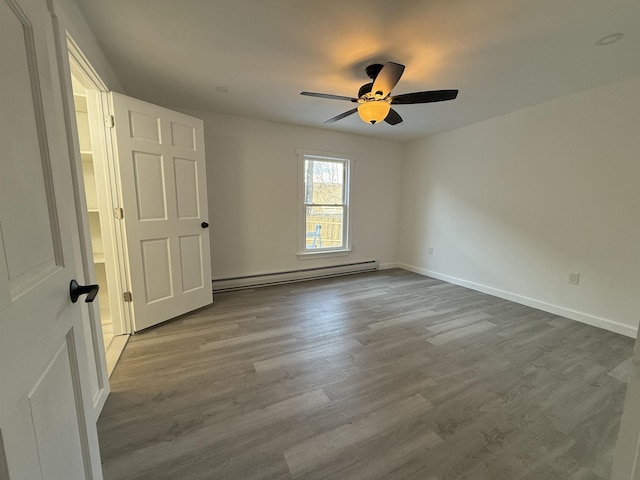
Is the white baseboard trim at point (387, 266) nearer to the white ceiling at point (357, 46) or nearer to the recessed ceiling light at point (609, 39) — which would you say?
the white ceiling at point (357, 46)

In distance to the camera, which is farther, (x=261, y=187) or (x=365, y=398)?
→ (x=261, y=187)

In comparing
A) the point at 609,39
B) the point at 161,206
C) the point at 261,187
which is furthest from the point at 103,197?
the point at 609,39

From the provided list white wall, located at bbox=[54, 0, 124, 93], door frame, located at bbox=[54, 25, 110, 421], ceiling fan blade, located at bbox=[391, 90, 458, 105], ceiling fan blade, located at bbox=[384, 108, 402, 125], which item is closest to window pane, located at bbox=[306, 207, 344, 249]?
ceiling fan blade, located at bbox=[384, 108, 402, 125]

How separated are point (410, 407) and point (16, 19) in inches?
87.6

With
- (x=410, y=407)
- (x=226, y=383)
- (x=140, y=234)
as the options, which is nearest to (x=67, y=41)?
(x=140, y=234)

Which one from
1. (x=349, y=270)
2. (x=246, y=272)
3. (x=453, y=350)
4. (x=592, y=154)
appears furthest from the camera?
(x=349, y=270)

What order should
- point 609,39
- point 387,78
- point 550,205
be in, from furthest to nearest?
point 550,205, point 387,78, point 609,39

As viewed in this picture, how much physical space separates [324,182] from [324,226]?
72cm

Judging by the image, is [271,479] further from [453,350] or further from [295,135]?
[295,135]

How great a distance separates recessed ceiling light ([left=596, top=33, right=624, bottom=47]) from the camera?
1695mm

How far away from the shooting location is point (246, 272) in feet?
12.1

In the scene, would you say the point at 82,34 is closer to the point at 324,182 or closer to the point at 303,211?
the point at 303,211

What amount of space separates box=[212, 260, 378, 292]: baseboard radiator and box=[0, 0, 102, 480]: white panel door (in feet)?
8.88

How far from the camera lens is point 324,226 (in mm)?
4293
